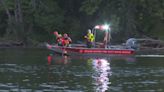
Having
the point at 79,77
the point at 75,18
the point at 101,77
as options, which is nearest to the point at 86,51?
the point at 101,77

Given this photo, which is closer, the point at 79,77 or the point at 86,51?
the point at 79,77

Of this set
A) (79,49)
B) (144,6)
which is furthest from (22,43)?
(79,49)

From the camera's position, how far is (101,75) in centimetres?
3397

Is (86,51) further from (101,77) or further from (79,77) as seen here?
(79,77)

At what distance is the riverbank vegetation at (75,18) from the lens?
251ft

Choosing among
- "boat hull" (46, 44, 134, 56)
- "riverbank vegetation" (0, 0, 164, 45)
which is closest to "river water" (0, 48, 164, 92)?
"boat hull" (46, 44, 134, 56)

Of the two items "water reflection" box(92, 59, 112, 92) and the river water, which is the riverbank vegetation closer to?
the river water

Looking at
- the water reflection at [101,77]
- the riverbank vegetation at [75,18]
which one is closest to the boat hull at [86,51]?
the water reflection at [101,77]

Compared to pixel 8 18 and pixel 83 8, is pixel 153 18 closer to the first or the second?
pixel 83 8

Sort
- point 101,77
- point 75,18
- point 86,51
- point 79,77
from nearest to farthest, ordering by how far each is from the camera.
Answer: point 79,77 → point 101,77 → point 86,51 → point 75,18

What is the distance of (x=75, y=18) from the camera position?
274 feet

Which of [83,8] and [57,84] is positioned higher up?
[83,8]

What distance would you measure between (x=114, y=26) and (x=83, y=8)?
235 inches

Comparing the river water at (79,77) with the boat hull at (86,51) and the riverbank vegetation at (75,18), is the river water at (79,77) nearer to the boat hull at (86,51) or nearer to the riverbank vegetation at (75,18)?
the boat hull at (86,51)
